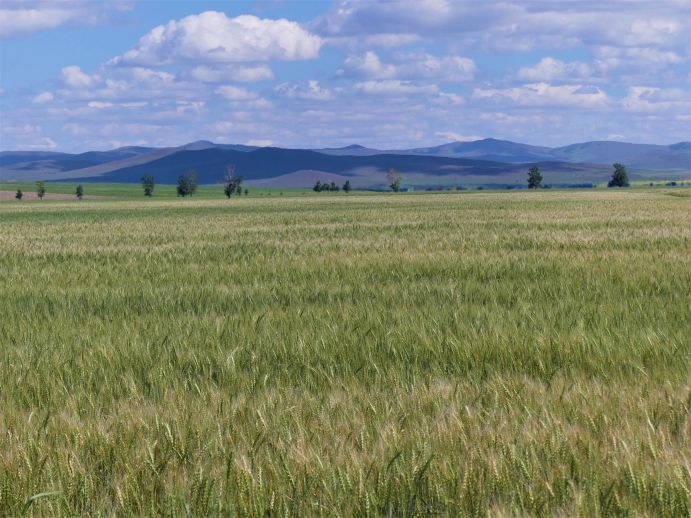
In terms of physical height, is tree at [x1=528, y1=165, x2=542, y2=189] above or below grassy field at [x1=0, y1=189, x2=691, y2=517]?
above

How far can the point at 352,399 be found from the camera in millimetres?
4016

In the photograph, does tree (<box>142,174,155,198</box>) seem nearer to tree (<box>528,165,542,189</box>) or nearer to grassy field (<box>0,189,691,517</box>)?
tree (<box>528,165,542,189</box>)

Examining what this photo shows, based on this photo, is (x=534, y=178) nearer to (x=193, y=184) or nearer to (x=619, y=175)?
(x=619, y=175)

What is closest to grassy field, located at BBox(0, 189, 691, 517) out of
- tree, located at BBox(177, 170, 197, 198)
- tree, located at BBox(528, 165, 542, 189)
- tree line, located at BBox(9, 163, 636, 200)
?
tree line, located at BBox(9, 163, 636, 200)

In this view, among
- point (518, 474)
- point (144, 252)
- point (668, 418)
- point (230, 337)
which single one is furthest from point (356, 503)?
point (144, 252)

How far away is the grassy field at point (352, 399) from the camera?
285cm

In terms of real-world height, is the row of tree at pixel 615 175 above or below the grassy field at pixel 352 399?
above

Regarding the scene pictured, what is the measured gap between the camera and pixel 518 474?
2947mm

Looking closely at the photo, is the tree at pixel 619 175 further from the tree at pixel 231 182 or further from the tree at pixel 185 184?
the tree at pixel 185 184

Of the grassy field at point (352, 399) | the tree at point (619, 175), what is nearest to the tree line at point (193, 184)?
the tree at point (619, 175)

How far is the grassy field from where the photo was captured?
9.35ft

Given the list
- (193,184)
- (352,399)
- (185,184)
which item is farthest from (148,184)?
(352,399)

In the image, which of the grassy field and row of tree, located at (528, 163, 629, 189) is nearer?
the grassy field

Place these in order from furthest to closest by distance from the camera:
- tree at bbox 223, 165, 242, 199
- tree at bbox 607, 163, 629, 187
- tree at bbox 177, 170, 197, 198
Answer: tree at bbox 607, 163, 629, 187
tree at bbox 177, 170, 197, 198
tree at bbox 223, 165, 242, 199
